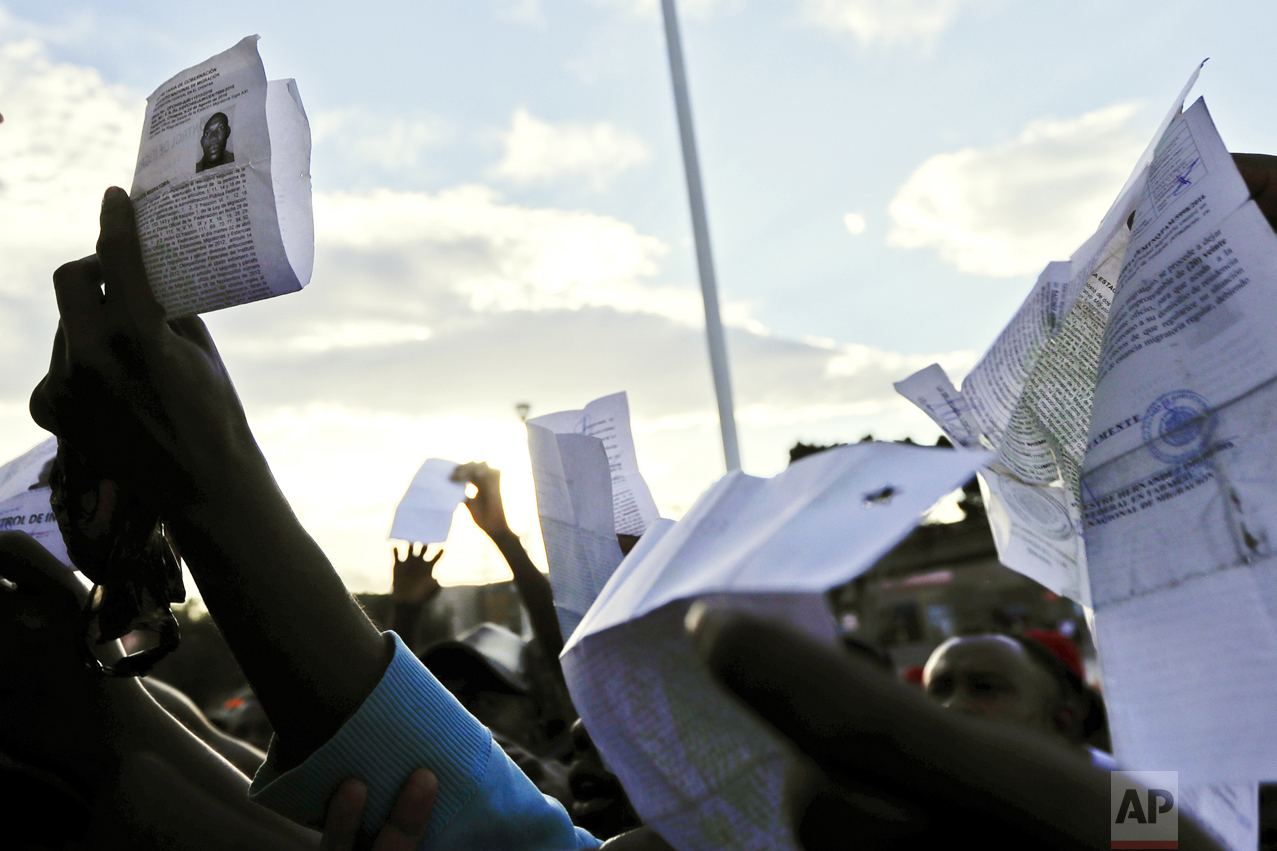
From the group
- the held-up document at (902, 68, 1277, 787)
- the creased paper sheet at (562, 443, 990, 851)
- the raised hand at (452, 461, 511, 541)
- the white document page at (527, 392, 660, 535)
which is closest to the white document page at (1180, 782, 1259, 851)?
the held-up document at (902, 68, 1277, 787)

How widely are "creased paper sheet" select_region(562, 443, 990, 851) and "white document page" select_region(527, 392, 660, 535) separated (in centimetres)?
119

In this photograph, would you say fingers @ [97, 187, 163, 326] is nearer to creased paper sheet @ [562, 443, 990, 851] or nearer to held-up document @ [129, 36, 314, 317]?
held-up document @ [129, 36, 314, 317]

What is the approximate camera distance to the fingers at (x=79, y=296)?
2.44 feet

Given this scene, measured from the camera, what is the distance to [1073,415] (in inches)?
34.8

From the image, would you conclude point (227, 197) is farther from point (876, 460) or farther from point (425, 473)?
point (425, 473)

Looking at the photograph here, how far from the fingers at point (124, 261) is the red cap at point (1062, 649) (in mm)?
3141

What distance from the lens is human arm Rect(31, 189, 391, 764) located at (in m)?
0.72

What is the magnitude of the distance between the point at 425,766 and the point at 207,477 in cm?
35

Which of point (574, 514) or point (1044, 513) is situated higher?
point (574, 514)

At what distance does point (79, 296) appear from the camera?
0.76 metres

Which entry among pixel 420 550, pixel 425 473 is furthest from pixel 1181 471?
pixel 420 550

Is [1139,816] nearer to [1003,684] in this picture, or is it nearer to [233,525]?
[233,525]

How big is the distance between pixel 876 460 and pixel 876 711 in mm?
143

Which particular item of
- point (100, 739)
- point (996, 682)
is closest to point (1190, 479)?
point (100, 739)
